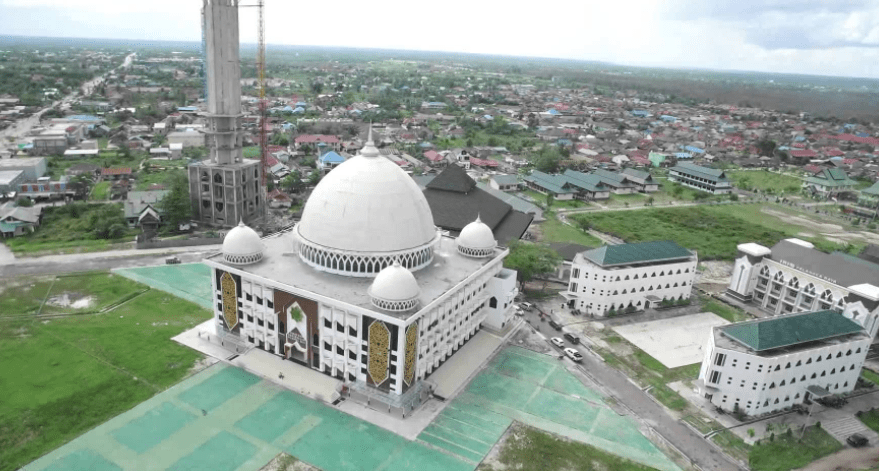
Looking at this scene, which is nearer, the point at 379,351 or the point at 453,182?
the point at 379,351

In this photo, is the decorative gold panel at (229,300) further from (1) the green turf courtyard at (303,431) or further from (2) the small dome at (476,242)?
(2) the small dome at (476,242)

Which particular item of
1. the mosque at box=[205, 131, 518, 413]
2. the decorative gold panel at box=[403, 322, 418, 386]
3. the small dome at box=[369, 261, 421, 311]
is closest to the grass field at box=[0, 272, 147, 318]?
the mosque at box=[205, 131, 518, 413]

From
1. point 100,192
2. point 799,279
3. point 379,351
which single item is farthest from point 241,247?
point 100,192

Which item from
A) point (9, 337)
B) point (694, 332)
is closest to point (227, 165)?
point (9, 337)

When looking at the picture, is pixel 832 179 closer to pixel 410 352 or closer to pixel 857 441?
pixel 857 441

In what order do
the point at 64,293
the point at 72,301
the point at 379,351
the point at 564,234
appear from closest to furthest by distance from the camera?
the point at 379,351 → the point at 72,301 → the point at 64,293 → the point at 564,234

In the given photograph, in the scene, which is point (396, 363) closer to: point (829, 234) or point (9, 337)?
point (9, 337)
